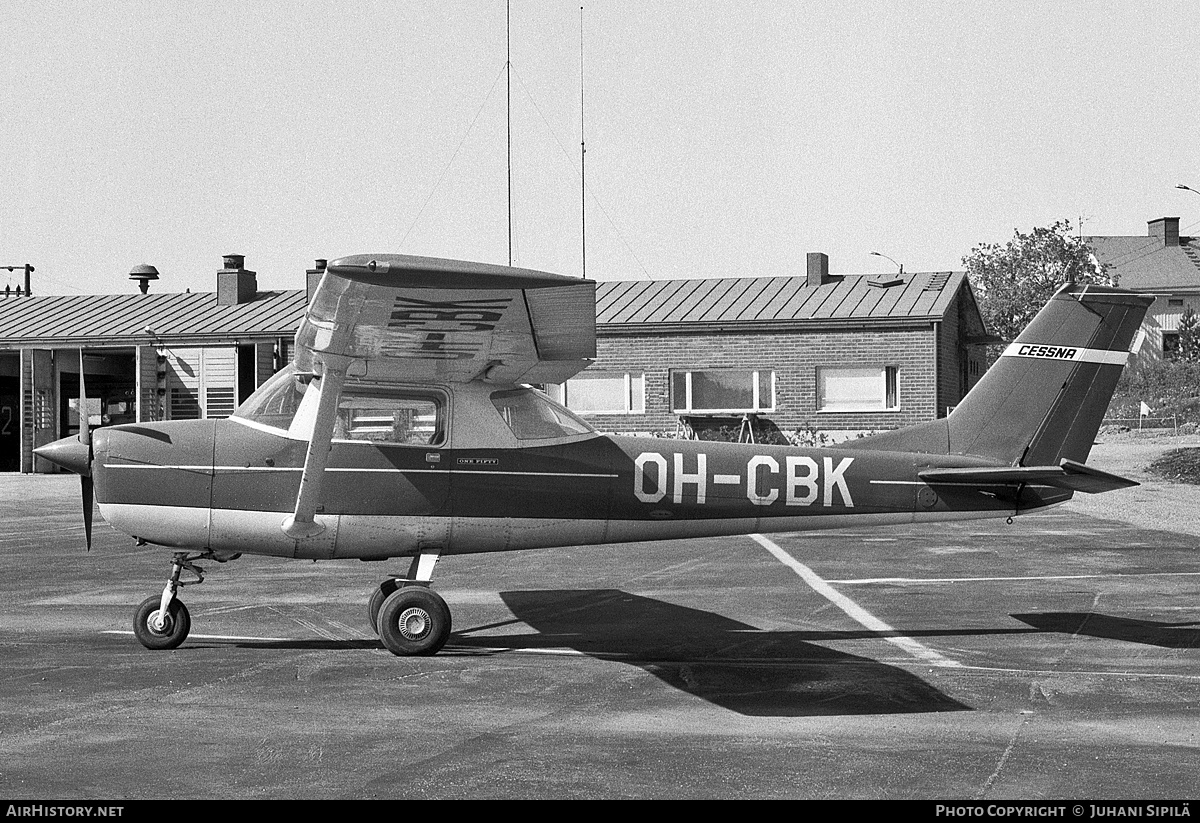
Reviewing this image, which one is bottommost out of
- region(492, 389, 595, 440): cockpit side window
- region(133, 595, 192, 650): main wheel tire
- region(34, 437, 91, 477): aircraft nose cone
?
region(133, 595, 192, 650): main wheel tire

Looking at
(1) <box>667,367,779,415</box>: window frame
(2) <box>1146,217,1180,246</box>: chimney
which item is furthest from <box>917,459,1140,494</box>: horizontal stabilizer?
(2) <box>1146,217,1180,246</box>: chimney

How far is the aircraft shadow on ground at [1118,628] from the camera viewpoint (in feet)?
29.6

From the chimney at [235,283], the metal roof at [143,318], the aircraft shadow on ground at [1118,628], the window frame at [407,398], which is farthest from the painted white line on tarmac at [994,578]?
the chimney at [235,283]

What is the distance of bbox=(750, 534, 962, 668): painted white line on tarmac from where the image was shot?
8492 millimetres

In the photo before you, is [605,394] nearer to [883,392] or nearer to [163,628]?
[883,392]

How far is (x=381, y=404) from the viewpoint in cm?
905

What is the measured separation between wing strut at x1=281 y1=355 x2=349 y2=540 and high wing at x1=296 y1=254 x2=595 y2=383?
10 centimetres

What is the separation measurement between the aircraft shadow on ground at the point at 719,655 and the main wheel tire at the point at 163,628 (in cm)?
198

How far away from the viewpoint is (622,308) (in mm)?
32562

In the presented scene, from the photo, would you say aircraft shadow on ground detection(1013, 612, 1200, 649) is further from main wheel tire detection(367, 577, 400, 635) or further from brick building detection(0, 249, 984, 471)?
brick building detection(0, 249, 984, 471)

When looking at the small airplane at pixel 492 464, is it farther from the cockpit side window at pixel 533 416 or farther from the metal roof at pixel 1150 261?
the metal roof at pixel 1150 261

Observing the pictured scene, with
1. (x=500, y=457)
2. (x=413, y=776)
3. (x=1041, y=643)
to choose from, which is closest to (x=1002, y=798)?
(x=413, y=776)

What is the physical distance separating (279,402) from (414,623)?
197 cm

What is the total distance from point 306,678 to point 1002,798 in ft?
14.7
